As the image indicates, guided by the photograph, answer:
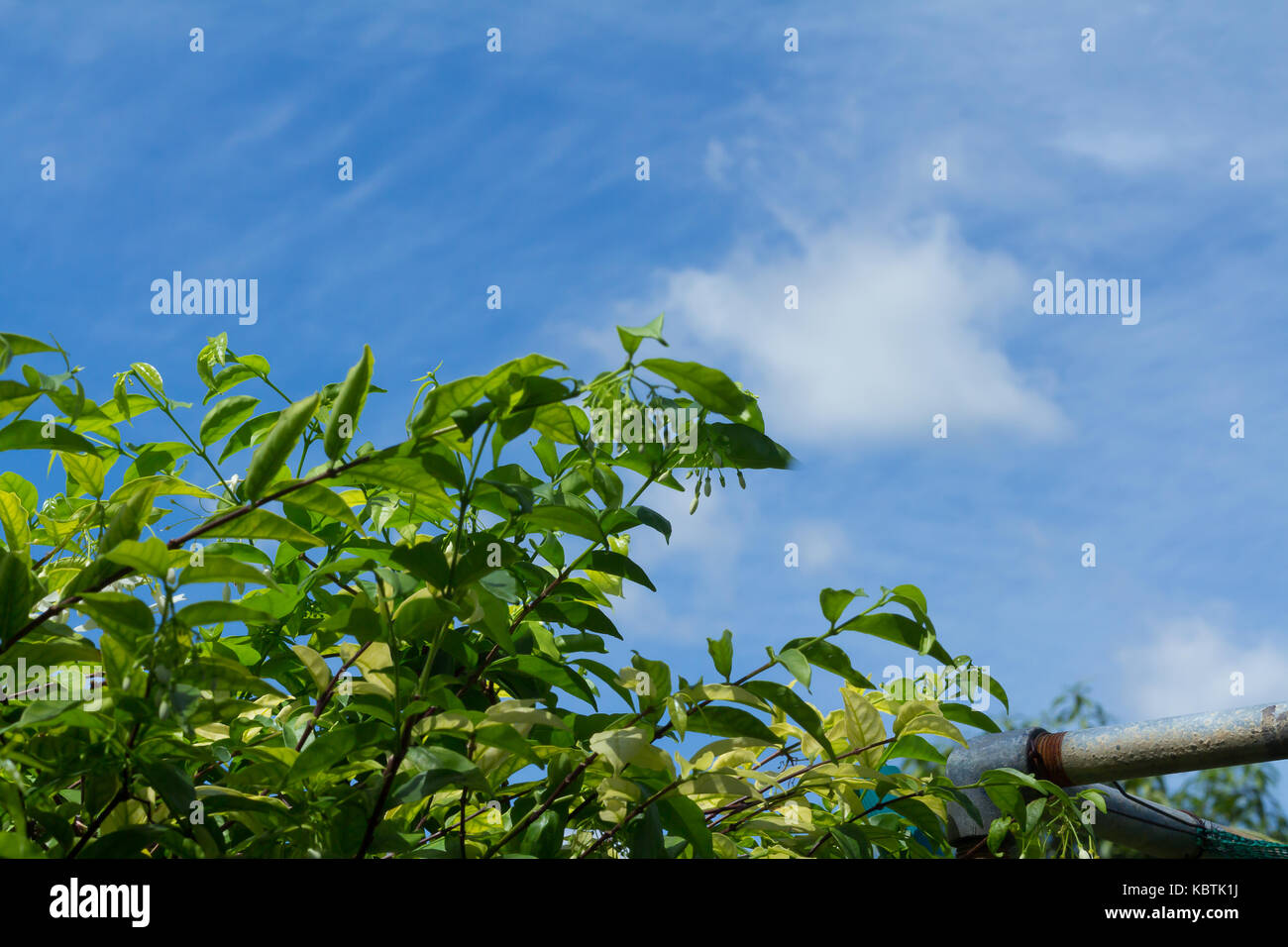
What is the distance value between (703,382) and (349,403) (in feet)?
1.04

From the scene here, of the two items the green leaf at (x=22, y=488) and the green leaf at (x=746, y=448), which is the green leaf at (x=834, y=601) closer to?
the green leaf at (x=746, y=448)

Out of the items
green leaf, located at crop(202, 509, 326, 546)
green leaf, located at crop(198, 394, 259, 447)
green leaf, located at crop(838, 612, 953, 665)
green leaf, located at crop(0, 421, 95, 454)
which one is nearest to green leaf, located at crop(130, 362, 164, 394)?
green leaf, located at crop(198, 394, 259, 447)

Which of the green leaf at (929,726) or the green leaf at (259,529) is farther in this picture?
the green leaf at (929,726)

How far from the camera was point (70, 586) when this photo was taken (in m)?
0.93

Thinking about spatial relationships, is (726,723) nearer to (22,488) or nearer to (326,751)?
(326,751)

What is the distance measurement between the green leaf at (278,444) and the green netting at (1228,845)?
6.49 feet

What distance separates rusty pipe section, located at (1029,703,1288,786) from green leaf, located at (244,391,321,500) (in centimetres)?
146

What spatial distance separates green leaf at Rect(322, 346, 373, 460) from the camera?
0.95m

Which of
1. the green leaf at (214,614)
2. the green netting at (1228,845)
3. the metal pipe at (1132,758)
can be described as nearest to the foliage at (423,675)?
the green leaf at (214,614)

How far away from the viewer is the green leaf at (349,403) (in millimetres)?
947

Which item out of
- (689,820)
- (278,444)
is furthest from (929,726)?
(278,444)

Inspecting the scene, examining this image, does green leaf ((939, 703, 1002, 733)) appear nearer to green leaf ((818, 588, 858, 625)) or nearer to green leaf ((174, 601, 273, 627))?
green leaf ((818, 588, 858, 625))
